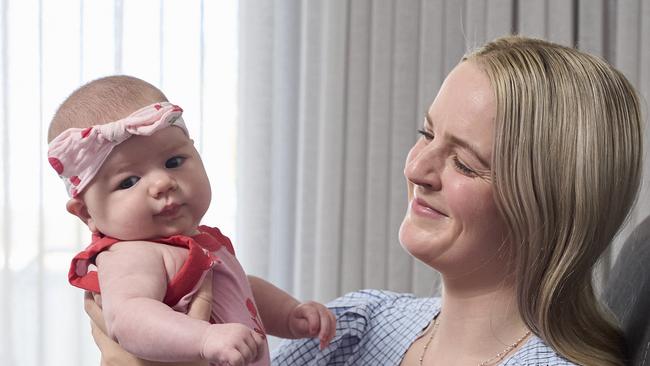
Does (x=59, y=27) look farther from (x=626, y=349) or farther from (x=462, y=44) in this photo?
(x=626, y=349)

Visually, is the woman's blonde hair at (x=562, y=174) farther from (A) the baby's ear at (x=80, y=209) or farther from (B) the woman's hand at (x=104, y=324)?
(A) the baby's ear at (x=80, y=209)

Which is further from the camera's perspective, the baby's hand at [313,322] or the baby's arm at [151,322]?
the baby's hand at [313,322]

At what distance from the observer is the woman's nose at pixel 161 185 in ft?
4.32

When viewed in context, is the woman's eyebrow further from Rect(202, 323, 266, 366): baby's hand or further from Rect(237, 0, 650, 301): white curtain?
Rect(237, 0, 650, 301): white curtain

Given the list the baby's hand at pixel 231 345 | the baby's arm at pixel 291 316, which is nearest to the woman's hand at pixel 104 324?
the baby's hand at pixel 231 345

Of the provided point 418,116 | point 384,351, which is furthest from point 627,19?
point 384,351

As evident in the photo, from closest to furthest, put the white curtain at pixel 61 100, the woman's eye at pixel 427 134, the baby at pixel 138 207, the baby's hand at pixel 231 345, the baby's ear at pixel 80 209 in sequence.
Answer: the baby's hand at pixel 231 345 < the baby at pixel 138 207 < the baby's ear at pixel 80 209 < the woman's eye at pixel 427 134 < the white curtain at pixel 61 100

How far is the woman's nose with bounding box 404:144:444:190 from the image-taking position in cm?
143

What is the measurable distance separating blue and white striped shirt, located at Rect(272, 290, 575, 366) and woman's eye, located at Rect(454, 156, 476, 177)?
358 mm

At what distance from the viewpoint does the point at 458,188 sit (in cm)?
141

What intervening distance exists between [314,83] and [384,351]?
1691 mm

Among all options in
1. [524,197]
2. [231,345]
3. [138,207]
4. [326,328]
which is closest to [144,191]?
[138,207]

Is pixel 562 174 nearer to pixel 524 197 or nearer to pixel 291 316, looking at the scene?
pixel 524 197

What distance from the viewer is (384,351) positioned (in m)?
1.67
